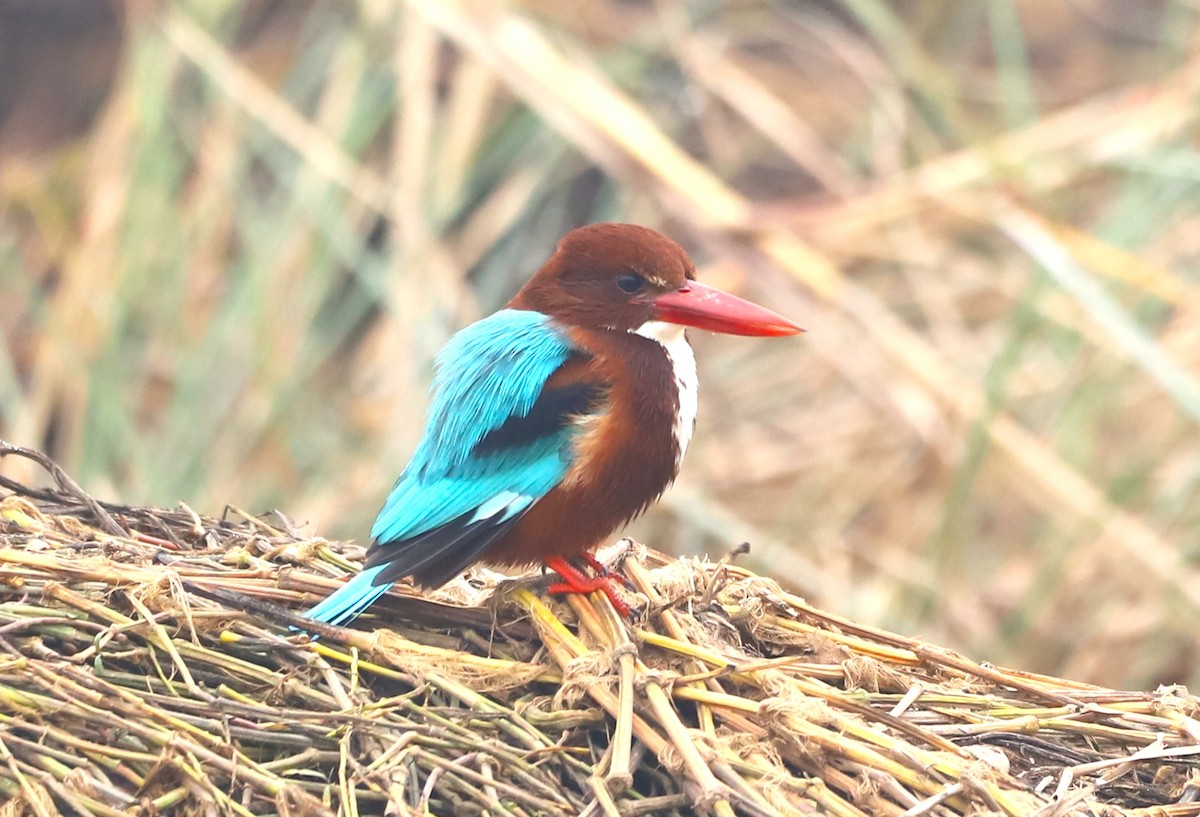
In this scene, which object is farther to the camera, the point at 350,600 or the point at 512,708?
the point at 350,600

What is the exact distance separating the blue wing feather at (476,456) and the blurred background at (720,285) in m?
1.32

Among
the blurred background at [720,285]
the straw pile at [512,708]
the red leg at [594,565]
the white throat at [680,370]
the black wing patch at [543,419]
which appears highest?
the blurred background at [720,285]

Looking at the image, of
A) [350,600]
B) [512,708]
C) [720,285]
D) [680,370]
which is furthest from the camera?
[720,285]

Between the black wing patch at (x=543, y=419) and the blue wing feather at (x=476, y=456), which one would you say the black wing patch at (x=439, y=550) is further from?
the black wing patch at (x=543, y=419)

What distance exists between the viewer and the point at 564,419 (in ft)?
7.72

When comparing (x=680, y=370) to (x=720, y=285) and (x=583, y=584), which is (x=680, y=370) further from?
(x=720, y=285)

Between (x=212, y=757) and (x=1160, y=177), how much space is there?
9.97ft

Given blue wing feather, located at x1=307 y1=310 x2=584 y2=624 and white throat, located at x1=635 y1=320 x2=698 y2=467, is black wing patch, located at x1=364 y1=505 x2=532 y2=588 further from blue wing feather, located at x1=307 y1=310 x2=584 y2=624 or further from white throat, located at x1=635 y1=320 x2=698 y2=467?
white throat, located at x1=635 y1=320 x2=698 y2=467

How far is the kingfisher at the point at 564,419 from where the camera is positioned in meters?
2.25

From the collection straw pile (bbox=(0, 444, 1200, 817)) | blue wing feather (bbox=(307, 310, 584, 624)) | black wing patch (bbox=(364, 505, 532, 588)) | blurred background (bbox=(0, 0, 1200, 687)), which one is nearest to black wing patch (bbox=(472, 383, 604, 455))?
blue wing feather (bbox=(307, 310, 584, 624))

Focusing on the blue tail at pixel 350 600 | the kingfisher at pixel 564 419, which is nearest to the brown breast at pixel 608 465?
the kingfisher at pixel 564 419

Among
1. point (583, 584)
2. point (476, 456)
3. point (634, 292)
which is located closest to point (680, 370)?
point (634, 292)

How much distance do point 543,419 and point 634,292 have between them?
0.35m

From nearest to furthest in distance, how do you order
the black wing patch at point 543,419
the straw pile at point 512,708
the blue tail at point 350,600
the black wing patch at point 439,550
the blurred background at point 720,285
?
the straw pile at point 512,708 < the blue tail at point 350,600 < the black wing patch at point 439,550 < the black wing patch at point 543,419 < the blurred background at point 720,285
